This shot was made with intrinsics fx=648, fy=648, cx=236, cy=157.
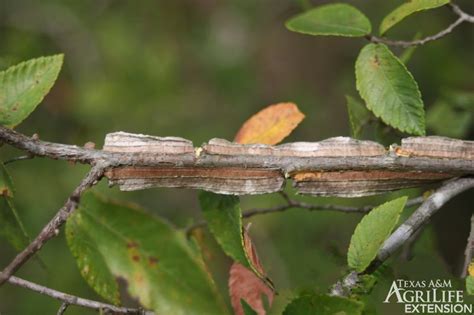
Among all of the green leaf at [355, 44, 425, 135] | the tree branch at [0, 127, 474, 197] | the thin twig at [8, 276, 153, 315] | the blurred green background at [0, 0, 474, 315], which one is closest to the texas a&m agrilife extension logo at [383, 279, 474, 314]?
the tree branch at [0, 127, 474, 197]

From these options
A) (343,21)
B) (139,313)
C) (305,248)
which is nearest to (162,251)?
(139,313)

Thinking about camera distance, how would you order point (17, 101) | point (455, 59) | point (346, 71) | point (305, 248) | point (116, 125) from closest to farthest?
point (17, 101) → point (305, 248) → point (455, 59) → point (116, 125) → point (346, 71)

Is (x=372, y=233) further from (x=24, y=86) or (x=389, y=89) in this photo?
(x=24, y=86)

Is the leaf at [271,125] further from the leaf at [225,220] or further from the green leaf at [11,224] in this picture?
the green leaf at [11,224]

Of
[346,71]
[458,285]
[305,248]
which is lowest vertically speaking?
[458,285]

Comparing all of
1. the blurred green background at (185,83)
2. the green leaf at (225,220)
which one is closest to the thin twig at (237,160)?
the green leaf at (225,220)

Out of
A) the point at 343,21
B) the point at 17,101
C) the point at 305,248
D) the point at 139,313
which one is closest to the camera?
the point at 139,313

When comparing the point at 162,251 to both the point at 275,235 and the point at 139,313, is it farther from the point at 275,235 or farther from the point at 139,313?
the point at 275,235

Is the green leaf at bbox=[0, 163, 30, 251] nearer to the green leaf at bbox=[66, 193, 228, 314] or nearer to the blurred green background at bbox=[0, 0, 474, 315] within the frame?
the green leaf at bbox=[66, 193, 228, 314]
